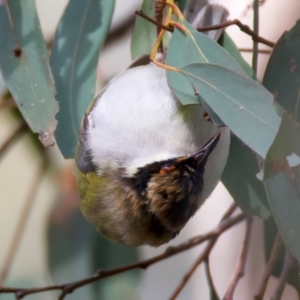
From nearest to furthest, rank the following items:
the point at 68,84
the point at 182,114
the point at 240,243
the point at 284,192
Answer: the point at 284,192 → the point at 182,114 → the point at 68,84 → the point at 240,243

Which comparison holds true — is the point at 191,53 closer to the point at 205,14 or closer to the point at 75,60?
the point at 205,14

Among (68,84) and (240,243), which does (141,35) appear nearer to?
(68,84)

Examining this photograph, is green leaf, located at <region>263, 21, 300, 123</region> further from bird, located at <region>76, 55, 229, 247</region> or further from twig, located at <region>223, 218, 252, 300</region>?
twig, located at <region>223, 218, 252, 300</region>

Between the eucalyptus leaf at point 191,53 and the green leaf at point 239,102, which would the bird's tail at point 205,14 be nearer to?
the eucalyptus leaf at point 191,53

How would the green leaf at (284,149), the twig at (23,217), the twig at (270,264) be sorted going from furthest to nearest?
the twig at (23,217)
the twig at (270,264)
the green leaf at (284,149)

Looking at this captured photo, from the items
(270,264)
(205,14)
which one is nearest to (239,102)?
(205,14)

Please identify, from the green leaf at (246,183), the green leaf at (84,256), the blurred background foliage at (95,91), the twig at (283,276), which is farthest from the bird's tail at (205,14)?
the green leaf at (84,256)

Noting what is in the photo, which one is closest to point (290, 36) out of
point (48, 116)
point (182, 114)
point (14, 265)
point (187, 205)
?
point (182, 114)

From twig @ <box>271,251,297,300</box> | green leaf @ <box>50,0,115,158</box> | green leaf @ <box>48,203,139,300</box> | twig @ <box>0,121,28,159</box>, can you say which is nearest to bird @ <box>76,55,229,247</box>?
green leaf @ <box>50,0,115,158</box>
